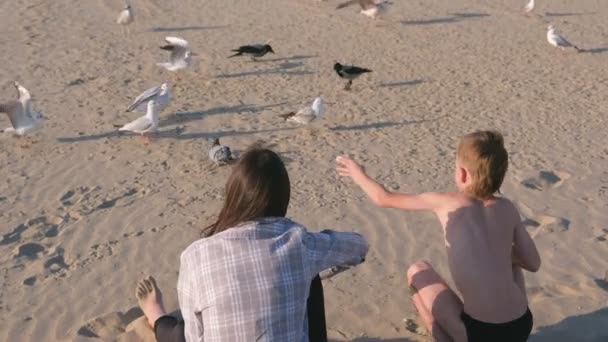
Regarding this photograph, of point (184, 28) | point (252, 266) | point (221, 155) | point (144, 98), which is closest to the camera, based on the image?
point (252, 266)

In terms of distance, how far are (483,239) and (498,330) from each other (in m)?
0.44

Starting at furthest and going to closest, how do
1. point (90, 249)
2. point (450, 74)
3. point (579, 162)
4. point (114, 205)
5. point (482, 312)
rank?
1. point (450, 74)
2. point (579, 162)
3. point (114, 205)
4. point (90, 249)
5. point (482, 312)

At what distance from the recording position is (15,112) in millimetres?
7328

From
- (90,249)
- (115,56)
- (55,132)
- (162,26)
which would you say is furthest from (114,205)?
(162,26)

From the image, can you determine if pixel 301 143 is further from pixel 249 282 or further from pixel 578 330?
pixel 249 282

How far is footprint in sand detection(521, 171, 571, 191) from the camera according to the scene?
6.20 m

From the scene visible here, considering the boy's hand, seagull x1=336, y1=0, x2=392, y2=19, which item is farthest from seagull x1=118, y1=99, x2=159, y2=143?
seagull x1=336, y1=0, x2=392, y2=19

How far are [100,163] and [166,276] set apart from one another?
2.37m

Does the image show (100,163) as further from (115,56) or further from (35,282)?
(115,56)

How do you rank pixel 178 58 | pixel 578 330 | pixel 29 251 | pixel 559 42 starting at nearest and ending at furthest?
pixel 578 330 → pixel 29 251 → pixel 178 58 → pixel 559 42

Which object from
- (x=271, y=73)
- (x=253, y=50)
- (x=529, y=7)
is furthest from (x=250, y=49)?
(x=529, y=7)

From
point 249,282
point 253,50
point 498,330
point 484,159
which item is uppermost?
point 484,159

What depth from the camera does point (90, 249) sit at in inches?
204

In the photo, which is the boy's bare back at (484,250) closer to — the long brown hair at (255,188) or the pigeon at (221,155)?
the long brown hair at (255,188)
